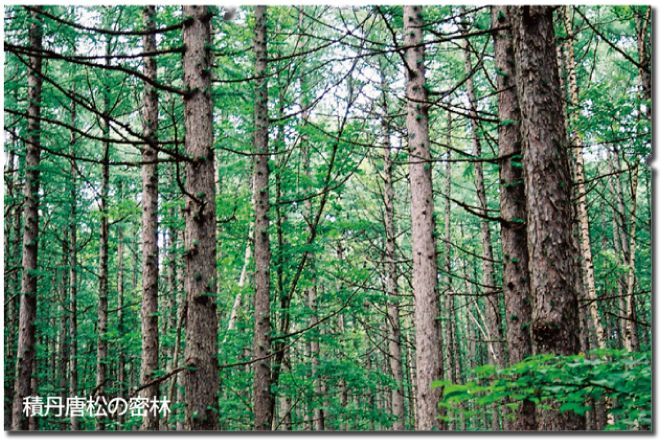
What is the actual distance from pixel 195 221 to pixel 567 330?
271 cm

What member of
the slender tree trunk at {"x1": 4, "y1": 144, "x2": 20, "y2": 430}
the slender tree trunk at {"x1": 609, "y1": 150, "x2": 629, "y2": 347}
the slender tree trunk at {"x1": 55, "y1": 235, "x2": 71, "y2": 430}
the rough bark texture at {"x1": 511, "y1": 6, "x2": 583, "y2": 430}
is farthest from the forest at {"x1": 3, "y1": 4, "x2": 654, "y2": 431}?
the slender tree trunk at {"x1": 55, "y1": 235, "x2": 71, "y2": 430}

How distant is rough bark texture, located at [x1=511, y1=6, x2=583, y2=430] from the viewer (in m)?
3.60

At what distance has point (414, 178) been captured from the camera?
7.49 metres

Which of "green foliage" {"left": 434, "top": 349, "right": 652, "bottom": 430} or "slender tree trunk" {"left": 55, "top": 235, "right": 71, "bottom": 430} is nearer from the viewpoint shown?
"green foliage" {"left": 434, "top": 349, "right": 652, "bottom": 430}

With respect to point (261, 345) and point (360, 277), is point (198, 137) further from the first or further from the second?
point (360, 277)

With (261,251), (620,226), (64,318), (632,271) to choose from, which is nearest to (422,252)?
(261,251)

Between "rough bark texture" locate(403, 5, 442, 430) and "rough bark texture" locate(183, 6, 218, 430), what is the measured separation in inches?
134

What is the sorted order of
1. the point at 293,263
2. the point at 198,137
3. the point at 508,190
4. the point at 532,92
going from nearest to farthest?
the point at 532,92 < the point at 198,137 < the point at 508,190 < the point at 293,263

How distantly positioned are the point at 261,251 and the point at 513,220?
379cm

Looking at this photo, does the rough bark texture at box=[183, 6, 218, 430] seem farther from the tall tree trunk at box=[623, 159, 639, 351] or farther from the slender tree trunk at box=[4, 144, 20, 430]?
the slender tree trunk at box=[4, 144, 20, 430]

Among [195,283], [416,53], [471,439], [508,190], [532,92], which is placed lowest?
[471,439]

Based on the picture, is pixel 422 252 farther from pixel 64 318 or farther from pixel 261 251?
pixel 64 318

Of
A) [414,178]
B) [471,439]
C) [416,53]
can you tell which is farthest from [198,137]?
[416,53]

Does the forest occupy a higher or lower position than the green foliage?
higher
